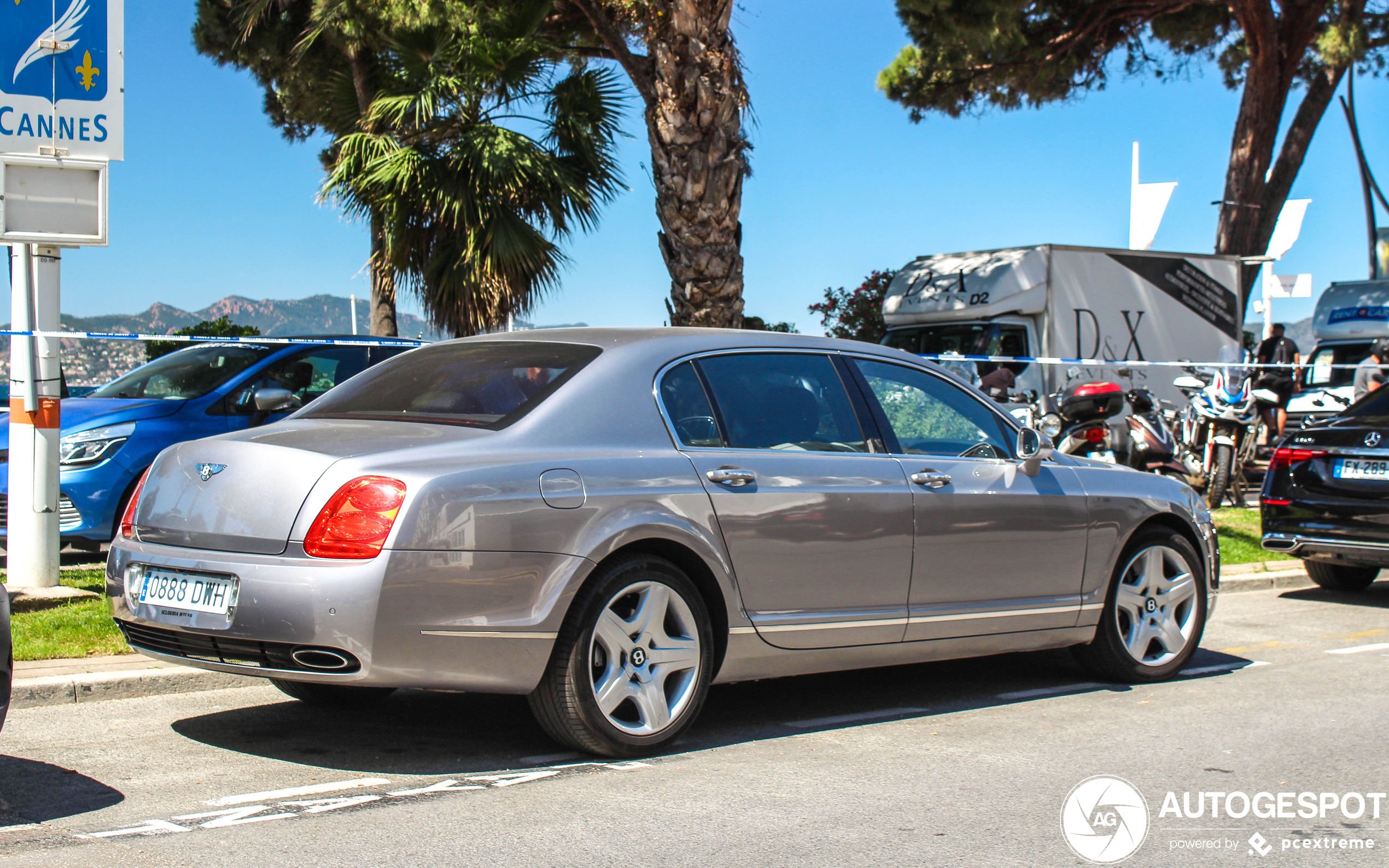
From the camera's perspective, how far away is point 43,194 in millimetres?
7207

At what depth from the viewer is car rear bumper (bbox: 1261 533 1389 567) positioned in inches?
343

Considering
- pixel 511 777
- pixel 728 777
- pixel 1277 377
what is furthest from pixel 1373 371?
pixel 511 777

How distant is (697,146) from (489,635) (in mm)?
6778

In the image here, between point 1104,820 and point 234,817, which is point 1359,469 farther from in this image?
point 234,817

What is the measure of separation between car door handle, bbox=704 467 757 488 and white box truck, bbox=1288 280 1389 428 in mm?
18632

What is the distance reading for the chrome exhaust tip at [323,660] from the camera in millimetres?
4188

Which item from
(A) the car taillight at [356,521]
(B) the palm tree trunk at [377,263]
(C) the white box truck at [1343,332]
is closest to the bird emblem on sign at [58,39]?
(A) the car taillight at [356,521]

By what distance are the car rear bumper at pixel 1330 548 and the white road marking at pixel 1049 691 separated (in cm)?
337

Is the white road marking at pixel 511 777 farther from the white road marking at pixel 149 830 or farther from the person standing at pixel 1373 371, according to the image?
the person standing at pixel 1373 371

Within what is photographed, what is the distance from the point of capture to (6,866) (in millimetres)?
3553

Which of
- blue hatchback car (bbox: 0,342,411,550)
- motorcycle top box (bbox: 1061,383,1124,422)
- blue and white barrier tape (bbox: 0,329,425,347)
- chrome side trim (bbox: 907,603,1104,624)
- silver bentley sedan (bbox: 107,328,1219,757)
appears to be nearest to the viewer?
silver bentley sedan (bbox: 107,328,1219,757)

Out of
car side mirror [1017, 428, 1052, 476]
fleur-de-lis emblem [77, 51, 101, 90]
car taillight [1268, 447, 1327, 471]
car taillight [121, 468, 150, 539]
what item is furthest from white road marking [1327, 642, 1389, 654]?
fleur-de-lis emblem [77, 51, 101, 90]

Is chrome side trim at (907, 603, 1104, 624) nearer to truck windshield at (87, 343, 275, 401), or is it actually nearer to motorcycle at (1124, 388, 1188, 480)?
truck windshield at (87, 343, 275, 401)

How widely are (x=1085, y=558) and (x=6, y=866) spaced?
4.46 meters
